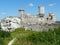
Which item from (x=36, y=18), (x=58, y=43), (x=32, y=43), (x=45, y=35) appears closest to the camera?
(x=58, y=43)

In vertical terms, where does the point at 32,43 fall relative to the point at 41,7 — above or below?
below

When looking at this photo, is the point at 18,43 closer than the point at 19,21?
Yes

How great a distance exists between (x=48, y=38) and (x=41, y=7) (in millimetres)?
39675

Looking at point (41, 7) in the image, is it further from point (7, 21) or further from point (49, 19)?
point (7, 21)

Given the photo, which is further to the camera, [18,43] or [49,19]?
[49,19]

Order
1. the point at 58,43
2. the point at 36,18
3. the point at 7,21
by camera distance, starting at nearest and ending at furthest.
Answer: the point at 58,43 < the point at 7,21 < the point at 36,18

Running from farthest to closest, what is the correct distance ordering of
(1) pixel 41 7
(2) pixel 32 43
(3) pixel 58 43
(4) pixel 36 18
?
(1) pixel 41 7 < (4) pixel 36 18 < (2) pixel 32 43 < (3) pixel 58 43

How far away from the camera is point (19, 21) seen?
50750 millimetres

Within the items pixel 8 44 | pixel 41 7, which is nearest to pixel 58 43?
pixel 8 44

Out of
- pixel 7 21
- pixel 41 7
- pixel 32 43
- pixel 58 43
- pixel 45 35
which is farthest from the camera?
pixel 41 7

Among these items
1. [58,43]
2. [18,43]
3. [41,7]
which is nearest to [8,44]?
[18,43]

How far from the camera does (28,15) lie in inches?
2130

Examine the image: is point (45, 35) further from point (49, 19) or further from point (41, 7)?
point (41, 7)

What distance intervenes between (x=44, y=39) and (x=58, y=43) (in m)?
3.81
